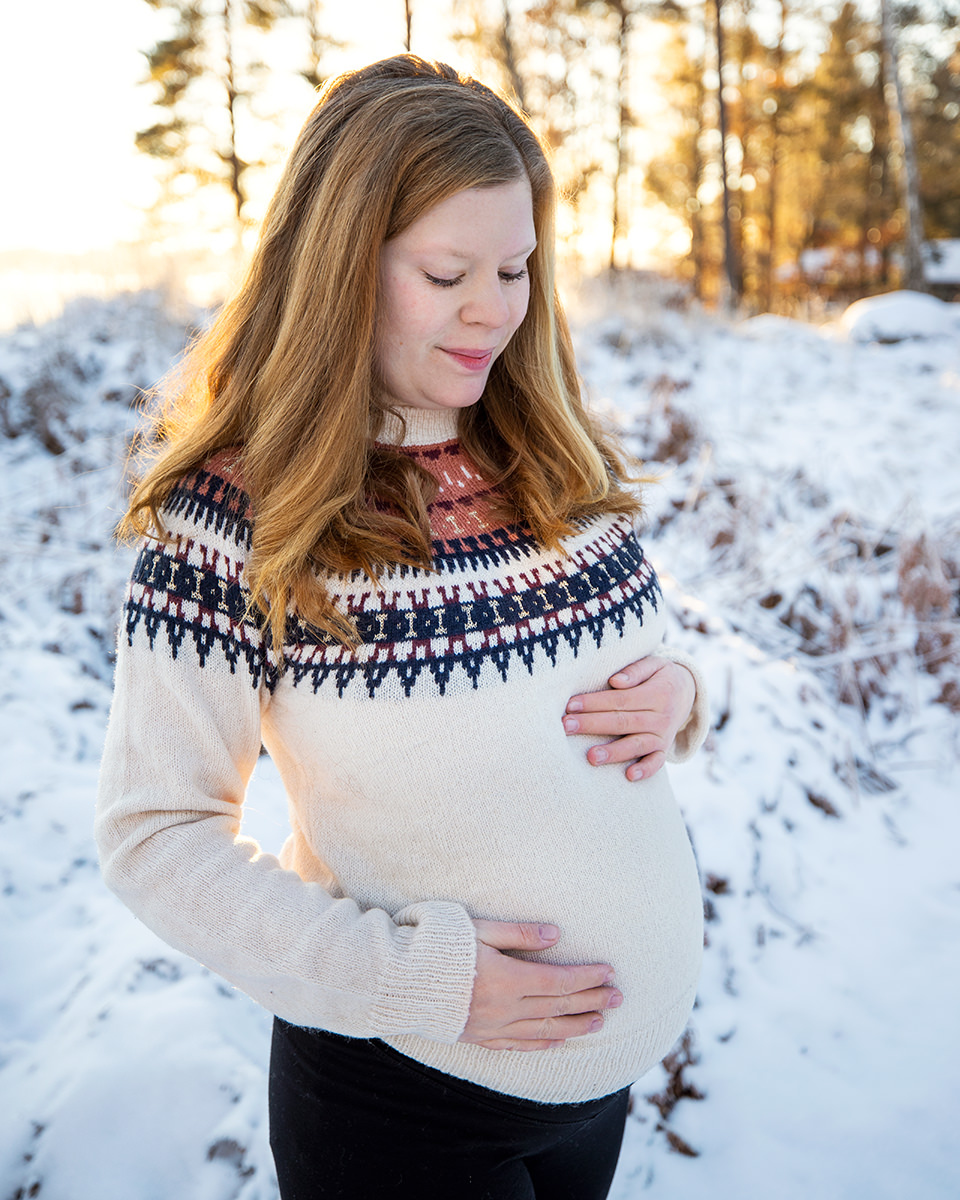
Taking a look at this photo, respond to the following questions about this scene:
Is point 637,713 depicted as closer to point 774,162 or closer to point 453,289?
point 453,289

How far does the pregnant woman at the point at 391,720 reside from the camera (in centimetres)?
98

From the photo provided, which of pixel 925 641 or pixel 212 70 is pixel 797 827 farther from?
pixel 212 70

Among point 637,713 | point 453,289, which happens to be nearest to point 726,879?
point 637,713

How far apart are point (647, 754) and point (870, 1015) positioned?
5.11 ft

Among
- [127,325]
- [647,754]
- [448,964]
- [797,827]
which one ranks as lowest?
[797,827]

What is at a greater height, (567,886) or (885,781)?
(567,886)

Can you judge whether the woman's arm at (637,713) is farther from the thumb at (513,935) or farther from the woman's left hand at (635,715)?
the thumb at (513,935)

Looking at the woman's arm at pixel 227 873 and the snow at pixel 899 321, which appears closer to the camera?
the woman's arm at pixel 227 873

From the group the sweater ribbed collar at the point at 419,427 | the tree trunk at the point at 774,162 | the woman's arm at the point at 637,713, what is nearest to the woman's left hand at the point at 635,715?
the woman's arm at the point at 637,713

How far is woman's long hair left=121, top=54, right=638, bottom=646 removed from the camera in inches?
41.2

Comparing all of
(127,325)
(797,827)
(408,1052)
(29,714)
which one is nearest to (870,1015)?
(797,827)

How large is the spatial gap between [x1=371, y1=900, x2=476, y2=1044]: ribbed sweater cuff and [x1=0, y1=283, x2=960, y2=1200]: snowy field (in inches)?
32.2

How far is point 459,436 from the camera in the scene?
1354 millimetres

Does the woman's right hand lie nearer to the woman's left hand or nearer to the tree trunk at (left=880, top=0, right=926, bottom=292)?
the woman's left hand
